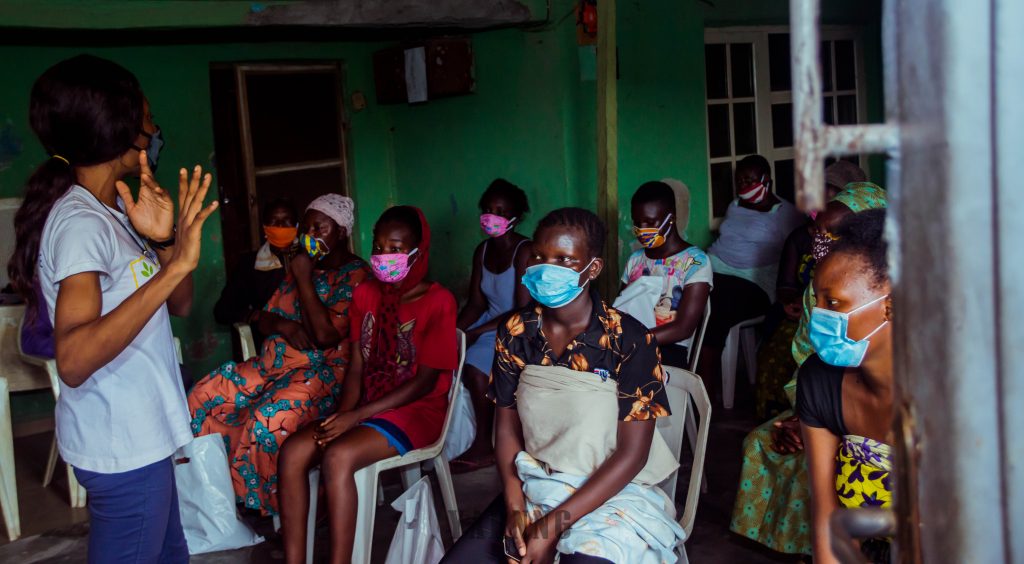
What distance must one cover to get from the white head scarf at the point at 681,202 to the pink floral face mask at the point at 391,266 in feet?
9.21

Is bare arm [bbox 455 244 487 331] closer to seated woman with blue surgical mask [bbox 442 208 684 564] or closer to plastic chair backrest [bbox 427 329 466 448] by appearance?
plastic chair backrest [bbox 427 329 466 448]

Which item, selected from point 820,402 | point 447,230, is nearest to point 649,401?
point 820,402

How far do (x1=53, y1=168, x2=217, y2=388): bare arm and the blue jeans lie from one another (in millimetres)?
266

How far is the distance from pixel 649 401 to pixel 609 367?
0.15 metres

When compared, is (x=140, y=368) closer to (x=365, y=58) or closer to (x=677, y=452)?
(x=677, y=452)

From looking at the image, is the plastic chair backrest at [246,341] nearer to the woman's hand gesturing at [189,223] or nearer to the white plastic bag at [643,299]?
the white plastic bag at [643,299]

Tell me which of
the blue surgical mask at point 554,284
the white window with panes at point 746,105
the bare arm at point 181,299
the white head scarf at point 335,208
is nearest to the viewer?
the bare arm at point 181,299

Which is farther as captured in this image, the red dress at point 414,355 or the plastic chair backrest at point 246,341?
the plastic chair backrest at point 246,341

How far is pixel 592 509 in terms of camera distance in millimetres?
2496

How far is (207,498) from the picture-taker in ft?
11.9

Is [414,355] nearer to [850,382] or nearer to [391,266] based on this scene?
[391,266]

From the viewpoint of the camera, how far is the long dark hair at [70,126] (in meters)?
1.97

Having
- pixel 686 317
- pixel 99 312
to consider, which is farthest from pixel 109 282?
pixel 686 317

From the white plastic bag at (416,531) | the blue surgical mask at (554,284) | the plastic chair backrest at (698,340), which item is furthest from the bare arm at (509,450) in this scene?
the plastic chair backrest at (698,340)
